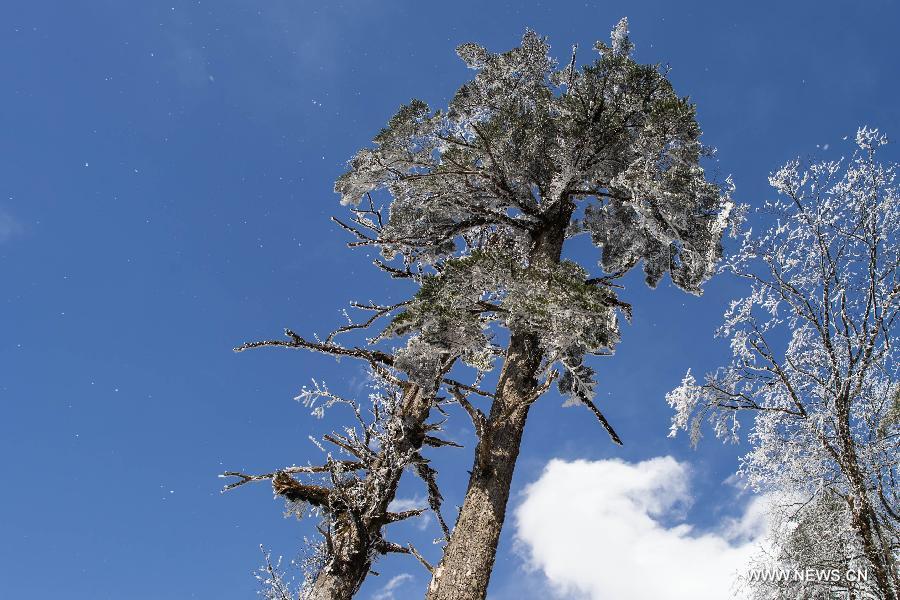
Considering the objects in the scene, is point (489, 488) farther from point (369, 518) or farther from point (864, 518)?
point (864, 518)

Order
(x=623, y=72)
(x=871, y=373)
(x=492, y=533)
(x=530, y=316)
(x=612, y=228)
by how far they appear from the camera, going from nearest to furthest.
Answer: (x=492, y=533) → (x=530, y=316) → (x=623, y=72) → (x=871, y=373) → (x=612, y=228)

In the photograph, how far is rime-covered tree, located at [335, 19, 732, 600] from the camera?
624cm

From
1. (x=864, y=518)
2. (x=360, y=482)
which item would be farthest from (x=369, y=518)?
(x=864, y=518)

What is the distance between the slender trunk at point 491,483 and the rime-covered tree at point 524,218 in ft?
0.05

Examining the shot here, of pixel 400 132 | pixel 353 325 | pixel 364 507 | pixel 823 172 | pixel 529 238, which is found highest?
pixel 823 172

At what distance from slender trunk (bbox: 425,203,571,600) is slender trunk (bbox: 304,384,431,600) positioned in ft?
4.64

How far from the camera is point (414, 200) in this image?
9508 millimetres

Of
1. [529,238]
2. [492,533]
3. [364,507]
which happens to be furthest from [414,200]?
[492,533]

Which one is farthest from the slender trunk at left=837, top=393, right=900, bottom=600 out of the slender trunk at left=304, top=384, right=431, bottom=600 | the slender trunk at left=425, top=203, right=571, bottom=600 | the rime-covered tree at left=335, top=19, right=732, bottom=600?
the slender trunk at left=304, top=384, right=431, bottom=600

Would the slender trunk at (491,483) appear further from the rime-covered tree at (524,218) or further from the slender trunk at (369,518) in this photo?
the slender trunk at (369,518)

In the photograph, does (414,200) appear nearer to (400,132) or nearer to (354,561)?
(400,132)

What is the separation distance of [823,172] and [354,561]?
33.4 feet

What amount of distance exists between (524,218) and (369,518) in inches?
208

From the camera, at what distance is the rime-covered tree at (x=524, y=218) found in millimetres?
6238
